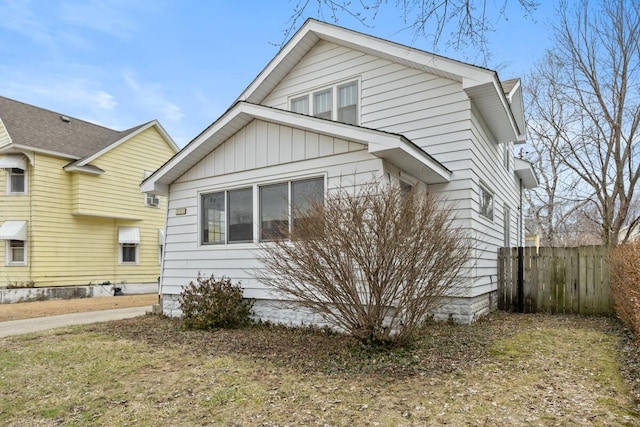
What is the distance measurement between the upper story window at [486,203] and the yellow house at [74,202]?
14.4m

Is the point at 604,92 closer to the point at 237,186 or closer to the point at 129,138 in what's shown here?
the point at 237,186

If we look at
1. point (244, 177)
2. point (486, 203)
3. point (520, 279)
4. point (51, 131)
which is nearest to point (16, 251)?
point (51, 131)

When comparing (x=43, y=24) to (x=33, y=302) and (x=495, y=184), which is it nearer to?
(x=33, y=302)

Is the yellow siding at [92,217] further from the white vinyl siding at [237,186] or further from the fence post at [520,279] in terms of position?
the fence post at [520,279]

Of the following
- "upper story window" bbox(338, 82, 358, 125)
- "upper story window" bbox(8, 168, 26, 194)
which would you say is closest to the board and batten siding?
"upper story window" bbox(338, 82, 358, 125)

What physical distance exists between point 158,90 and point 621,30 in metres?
22.1

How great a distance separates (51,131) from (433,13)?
17405mm

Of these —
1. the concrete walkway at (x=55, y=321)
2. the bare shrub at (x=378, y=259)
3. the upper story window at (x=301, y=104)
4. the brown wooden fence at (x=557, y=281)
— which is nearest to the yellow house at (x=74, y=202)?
the concrete walkway at (x=55, y=321)

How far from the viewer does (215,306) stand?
754 centimetres

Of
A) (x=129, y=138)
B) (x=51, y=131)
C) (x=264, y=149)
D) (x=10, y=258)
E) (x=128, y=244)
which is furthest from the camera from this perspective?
(x=128, y=244)

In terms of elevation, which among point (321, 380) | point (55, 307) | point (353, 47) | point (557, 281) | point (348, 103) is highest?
point (353, 47)

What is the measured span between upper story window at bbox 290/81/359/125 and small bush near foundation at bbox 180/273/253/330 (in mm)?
4500

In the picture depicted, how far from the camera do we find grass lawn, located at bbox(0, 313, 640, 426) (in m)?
3.62

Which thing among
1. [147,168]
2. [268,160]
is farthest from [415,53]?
[147,168]
